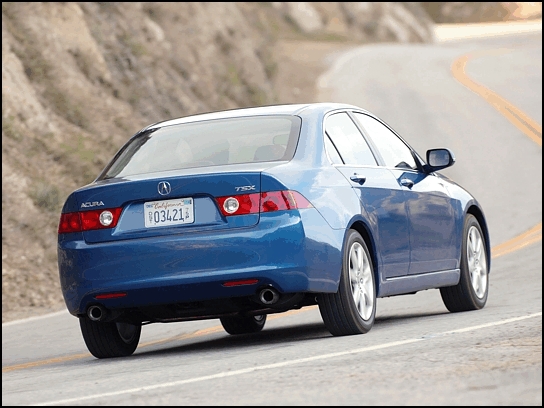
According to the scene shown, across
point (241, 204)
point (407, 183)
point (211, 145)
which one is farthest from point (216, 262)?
point (407, 183)

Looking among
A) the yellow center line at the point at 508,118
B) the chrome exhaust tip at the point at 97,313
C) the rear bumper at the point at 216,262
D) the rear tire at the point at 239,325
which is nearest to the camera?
the rear bumper at the point at 216,262

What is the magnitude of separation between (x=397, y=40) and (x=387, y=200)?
174ft

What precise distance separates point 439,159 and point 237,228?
2.84 m

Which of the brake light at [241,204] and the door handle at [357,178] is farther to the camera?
the door handle at [357,178]

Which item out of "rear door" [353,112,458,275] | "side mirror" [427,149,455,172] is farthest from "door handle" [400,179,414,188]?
"side mirror" [427,149,455,172]

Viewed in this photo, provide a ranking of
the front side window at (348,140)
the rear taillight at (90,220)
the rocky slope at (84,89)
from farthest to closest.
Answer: the rocky slope at (84,89) → the front side window at (348,140) → the rear taillight at (90,220)

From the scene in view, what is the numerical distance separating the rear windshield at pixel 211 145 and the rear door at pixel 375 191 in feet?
1.30

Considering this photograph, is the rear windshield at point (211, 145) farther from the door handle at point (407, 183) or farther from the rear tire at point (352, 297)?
the door handle at point (407, 183)

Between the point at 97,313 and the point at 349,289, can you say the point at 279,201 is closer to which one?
the point at 349,289

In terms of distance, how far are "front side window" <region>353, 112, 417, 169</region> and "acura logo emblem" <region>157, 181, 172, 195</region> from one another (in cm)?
214

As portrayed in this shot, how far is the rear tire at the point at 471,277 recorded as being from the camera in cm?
1049

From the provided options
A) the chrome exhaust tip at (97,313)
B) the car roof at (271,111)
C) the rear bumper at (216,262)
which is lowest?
the chrome exhaust tip at (97,313)

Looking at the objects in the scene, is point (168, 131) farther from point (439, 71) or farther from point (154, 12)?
point (439, 71)

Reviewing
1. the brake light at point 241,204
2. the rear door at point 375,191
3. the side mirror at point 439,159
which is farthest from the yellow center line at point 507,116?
the brake light at point 241,204
